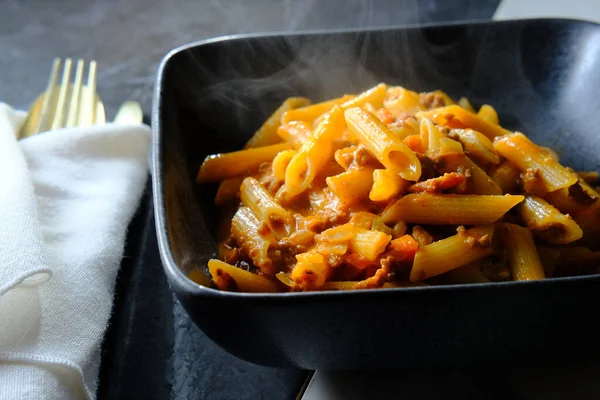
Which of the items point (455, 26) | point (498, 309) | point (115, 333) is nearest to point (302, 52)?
point (455, 26)

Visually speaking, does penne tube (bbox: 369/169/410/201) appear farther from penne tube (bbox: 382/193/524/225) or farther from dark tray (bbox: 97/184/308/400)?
dark tray (bbox: 97/184/308/400)

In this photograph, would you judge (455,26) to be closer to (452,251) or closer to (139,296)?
(452,251)

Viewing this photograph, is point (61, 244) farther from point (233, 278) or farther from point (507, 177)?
point (507, 177)

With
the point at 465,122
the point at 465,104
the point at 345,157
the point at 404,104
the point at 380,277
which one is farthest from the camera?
the point at 465,104

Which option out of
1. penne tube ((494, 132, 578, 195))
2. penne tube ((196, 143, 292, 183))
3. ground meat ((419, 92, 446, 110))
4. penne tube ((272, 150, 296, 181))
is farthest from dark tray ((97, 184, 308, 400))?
ground meat ((419, 92, 446, 110))

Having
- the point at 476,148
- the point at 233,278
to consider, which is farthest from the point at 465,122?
the point at 233,278

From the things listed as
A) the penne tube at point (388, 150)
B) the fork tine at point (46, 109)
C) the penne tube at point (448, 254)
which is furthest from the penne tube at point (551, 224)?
the fork tine at point (46, 109)
